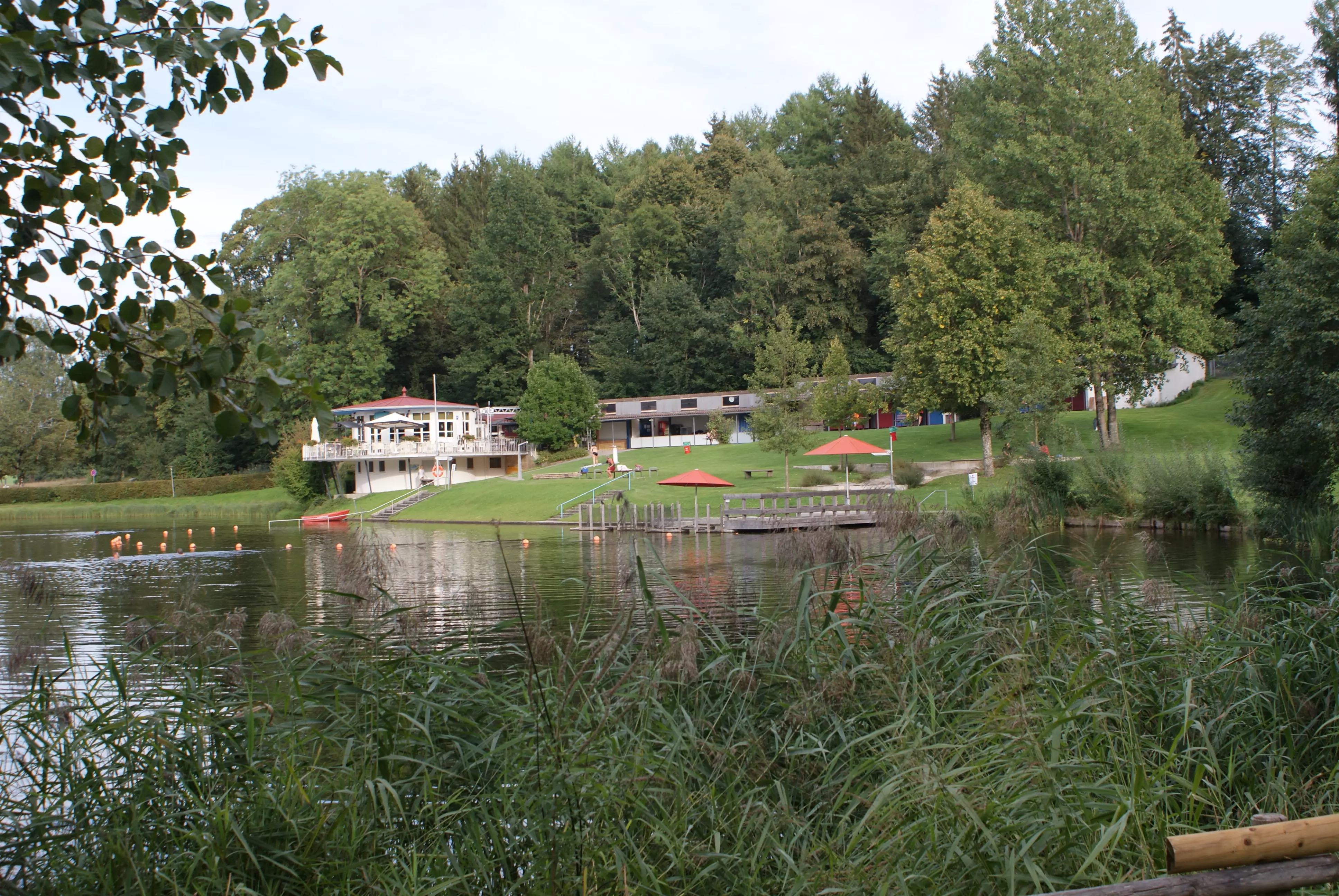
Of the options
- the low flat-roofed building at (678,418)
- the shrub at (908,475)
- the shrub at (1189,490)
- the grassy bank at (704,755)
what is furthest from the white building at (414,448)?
the grassy bank at (704,755)

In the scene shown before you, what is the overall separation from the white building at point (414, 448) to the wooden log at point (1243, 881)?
46.6m

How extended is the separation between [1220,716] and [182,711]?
16.5 feet

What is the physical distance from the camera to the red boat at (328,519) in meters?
43.2

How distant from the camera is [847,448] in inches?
1308

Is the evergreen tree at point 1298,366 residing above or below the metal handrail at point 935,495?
above

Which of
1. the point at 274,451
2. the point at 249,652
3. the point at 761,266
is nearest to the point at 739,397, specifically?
the point at 761,266

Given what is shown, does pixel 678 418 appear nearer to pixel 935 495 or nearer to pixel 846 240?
pixel 846 240

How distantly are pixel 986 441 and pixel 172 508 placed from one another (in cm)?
4042

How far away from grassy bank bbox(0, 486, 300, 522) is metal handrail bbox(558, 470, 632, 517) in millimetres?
16786

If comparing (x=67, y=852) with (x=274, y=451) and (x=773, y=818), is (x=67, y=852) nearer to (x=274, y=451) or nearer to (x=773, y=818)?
(x=773, y=818)

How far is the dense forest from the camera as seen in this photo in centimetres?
3681

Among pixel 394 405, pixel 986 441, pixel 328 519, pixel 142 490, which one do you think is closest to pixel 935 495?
pixel 986 441

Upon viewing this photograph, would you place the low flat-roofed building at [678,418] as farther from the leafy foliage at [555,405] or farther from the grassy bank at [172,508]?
the grassy bank at [172,508]

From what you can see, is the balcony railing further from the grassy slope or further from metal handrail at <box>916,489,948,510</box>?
metal handrail at <box>916,489,948,510</box>
